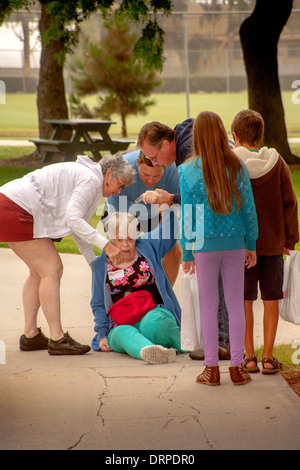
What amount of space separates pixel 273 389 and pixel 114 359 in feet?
3.72

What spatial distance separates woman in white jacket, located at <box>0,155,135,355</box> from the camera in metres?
4.62

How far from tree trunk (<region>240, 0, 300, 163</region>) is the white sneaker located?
11.5 metres

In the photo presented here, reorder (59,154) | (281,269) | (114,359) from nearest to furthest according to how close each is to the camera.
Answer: (281,269)
(114,359)
(59,154)

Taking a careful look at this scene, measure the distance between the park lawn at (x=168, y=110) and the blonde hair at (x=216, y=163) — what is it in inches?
751

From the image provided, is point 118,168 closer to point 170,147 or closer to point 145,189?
point 170,147

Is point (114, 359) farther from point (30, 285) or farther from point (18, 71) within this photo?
point (18, 71)

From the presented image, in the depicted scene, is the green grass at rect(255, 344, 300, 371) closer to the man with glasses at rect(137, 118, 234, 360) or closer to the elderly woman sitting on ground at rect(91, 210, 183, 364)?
the man with glasses at rect(137, 118, 234, 360)

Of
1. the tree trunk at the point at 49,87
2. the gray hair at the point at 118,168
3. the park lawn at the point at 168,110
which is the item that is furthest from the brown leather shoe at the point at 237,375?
the park lawn at the point at 168,110

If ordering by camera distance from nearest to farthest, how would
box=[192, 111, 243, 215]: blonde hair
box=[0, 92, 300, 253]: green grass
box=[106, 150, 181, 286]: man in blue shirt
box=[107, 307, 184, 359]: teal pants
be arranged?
box=[192, 111, 243, 215]: blonde hair, box=[107, 307, 184, 359]: teal pants, box=[106, 150, 181, 286]: man in blue shirt, box=[0, 92, 300, 253]: green grass

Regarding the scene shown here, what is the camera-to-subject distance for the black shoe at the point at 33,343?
4.86 metres

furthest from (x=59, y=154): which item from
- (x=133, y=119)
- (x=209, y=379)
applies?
(x=209, y=379)

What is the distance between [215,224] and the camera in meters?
3.89

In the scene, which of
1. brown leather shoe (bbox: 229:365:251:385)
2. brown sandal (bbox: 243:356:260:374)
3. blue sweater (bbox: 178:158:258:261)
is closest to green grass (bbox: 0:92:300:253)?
brown sandal (bbox: 243:356:260:374)

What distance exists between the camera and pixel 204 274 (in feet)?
13.0
